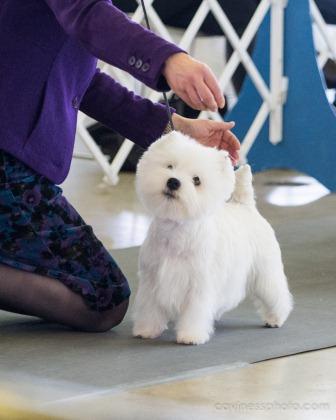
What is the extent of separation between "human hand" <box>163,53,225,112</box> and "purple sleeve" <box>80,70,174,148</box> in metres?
0.46

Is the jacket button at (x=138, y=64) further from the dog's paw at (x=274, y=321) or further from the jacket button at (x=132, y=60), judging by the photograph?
the dog's paw at (x=274, y=321)

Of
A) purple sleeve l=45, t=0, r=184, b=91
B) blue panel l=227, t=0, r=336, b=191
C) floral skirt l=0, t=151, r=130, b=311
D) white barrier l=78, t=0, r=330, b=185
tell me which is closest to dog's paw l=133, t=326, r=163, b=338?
floral skirt l=0, t=151, r=130, b=311

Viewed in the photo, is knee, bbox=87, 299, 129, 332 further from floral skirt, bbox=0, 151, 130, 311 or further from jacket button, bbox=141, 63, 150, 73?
jacket button, bbox=141, 63, 150, 73

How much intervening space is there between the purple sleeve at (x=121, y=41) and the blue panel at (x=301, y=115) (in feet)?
6.94

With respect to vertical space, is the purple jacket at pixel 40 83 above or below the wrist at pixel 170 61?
below

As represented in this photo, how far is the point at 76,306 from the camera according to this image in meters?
1.90

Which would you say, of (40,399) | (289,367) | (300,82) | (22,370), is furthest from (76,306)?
(300,82)

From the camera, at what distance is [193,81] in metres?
1.47

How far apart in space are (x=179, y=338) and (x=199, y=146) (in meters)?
0.36

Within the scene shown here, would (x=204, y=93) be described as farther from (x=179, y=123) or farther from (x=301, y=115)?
(x=301, y=115)

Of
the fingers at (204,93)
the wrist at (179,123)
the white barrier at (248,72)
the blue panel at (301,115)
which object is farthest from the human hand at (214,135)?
the white barrier at (248,72)

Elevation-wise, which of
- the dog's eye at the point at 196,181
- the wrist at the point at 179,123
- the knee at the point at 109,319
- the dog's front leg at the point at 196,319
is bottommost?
the knee at the point at 109,319

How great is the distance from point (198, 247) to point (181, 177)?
0.18 m

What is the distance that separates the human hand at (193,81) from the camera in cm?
147
